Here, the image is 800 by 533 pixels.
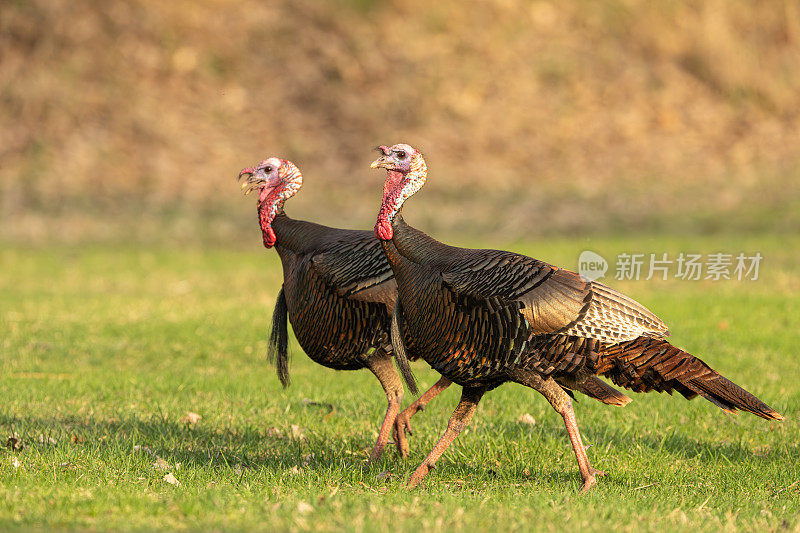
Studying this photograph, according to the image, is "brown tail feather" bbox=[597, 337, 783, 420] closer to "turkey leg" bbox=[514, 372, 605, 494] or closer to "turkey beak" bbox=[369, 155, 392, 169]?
"turkey leg" bbox=[514, 372, 605, 494]

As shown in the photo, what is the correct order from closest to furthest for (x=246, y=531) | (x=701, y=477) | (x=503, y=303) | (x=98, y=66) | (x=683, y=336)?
(x=246, y=531) < (x=503, y=303) < (x=701, y=477) < (x=683, y=336) < (x=98, y=66)

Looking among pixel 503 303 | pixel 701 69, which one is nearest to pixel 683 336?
pixel 503 303

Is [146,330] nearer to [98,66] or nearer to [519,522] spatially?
[519,522]

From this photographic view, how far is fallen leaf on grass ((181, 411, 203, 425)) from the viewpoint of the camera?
7694 mm

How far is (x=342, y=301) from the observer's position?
6707 millimetres

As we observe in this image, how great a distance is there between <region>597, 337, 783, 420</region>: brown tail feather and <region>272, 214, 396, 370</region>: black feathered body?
1520 mm

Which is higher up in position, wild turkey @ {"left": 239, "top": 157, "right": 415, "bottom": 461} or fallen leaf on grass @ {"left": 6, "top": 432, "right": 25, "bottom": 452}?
wild turkey @ {"left": 239, "top": 157, "right": 415, "bottom": 461}

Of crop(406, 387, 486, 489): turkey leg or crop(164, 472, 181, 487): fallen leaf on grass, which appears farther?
crop(406, 387, 486, 489): turkey leg

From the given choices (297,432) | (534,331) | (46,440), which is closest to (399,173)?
(534,331)

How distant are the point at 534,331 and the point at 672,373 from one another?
0.81 m

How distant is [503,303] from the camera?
226 inches

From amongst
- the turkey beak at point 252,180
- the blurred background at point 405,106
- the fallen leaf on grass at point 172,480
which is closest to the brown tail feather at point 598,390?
the fallen leaf on grass at point 172,480

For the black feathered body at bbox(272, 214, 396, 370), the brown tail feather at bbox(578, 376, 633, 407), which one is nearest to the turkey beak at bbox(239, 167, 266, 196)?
the black feathered body at bbox(272, 214, 396, 370)

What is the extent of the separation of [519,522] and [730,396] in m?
1.58
